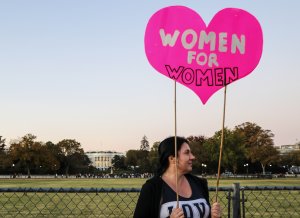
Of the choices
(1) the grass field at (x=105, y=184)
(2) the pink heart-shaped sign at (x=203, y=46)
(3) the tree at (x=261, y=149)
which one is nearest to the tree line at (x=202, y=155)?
(3) the tree at (x=261, y=149)

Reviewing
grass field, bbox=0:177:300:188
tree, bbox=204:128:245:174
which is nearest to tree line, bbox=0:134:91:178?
tree, bbox=204:128:245:174

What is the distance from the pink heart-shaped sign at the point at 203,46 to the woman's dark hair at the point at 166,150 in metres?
0.55

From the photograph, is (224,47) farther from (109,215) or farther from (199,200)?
(109,215)

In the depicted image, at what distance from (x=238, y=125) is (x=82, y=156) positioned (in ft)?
168

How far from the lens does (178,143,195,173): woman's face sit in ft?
12.6

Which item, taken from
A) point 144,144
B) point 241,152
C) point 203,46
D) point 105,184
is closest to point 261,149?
point 241,152

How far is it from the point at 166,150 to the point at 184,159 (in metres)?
0.17

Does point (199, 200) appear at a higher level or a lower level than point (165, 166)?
lower

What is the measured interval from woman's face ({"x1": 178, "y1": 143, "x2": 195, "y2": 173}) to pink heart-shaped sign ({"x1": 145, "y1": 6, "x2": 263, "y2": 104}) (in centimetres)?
59

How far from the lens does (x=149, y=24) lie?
405cm

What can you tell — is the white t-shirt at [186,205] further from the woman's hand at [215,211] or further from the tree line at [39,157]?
the tree line at [39,157]

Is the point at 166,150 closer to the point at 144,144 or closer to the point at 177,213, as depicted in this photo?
the point at 177,213

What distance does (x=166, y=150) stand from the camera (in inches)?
153

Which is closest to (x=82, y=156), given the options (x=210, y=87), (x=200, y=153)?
(x=200, y=153)
